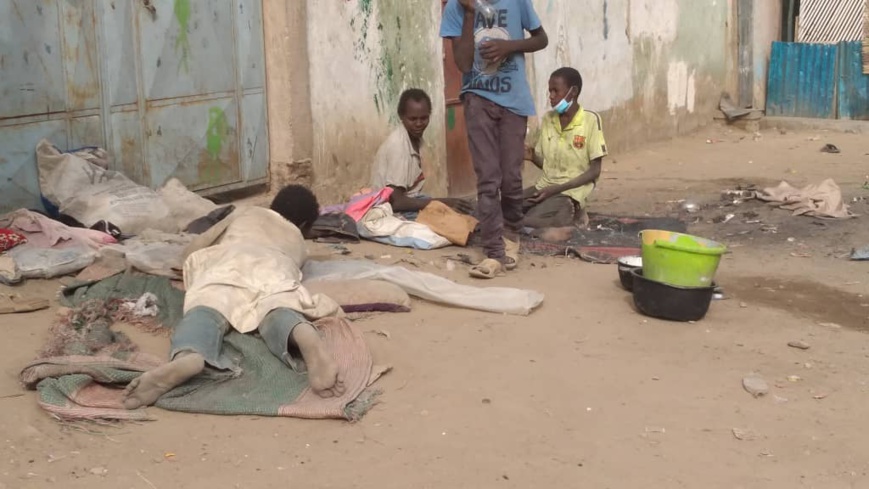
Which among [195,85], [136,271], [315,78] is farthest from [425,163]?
[136,271]

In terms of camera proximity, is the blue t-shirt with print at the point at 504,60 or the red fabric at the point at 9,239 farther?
the blue t-shirt with print at the point at 504,60

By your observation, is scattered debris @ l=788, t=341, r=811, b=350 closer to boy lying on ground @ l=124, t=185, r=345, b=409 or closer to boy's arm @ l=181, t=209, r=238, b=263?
boy lying on ground @ l=124, t=185, r=345, b=409

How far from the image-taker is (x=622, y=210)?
27.7ft

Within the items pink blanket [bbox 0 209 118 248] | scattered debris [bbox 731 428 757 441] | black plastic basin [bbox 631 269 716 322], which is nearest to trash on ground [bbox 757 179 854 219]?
black plastic basin [bbox 631 269 716 322]

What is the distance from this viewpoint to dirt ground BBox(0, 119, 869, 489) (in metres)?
3.56

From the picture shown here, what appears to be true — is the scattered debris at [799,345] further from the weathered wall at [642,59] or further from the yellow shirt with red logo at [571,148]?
the weathered wall at [642,59]

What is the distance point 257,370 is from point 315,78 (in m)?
3.68

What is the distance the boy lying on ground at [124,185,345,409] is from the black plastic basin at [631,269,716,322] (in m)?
1.57

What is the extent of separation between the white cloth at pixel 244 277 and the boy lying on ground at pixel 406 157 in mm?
2050

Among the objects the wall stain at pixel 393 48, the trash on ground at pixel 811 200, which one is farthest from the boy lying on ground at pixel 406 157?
the trash on ground at pixel 811 200

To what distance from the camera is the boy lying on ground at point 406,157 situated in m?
6.89

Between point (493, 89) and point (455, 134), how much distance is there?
Result: 113 inches

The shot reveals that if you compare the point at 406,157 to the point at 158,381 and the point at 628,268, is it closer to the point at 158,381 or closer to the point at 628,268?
the point at 628,268

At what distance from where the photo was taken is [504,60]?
20.4 ft
